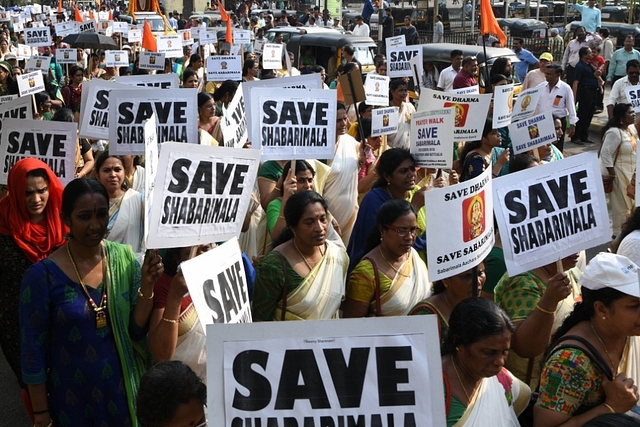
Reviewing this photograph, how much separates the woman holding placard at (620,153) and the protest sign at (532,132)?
1.02 metres

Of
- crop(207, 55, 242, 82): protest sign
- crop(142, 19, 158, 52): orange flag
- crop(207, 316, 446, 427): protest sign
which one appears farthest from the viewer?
crop(142, 19, 158, 52): orange flag

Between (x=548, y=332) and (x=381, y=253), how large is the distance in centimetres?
105

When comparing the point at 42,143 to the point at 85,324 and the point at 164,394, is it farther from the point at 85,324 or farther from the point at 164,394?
the point at 164,394

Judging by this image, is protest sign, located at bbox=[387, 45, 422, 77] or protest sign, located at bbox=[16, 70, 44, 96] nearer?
protest sign, located at bbox=[16, 70, 44, 96]

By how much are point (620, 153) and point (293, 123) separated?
3509 millimetres

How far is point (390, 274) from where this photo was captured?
441 centimetres

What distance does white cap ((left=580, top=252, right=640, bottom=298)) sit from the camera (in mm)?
3209

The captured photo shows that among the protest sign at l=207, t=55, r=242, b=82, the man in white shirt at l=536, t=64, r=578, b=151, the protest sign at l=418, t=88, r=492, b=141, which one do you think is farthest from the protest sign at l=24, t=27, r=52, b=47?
the protest sign at l=418, t=88, r=492, b=141

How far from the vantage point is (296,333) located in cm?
258

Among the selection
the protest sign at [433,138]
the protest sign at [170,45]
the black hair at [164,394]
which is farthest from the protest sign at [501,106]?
the protest sign at [170,45]

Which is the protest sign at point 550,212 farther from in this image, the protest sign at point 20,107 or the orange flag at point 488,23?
the orange flag at point 488,23

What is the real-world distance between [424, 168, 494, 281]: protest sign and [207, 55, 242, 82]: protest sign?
27.0 ft

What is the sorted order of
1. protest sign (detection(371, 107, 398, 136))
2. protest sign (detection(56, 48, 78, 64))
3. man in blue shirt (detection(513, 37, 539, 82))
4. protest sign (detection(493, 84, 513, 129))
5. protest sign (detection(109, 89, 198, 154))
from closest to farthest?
protest sign (detection(109, 89, 198, 154)) → protest sign (detection(493, 84, 513, 129)) → protest sign (detection(371, 107, 398, 136)) → protest sign (detection(56, 48, 78, 64)) → man in blue shirt (detection(513, 37, 539, 82))

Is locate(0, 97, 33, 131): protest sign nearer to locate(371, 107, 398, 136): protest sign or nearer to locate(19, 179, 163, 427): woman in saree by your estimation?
locate(371, 107, 398, 136): protest sign
